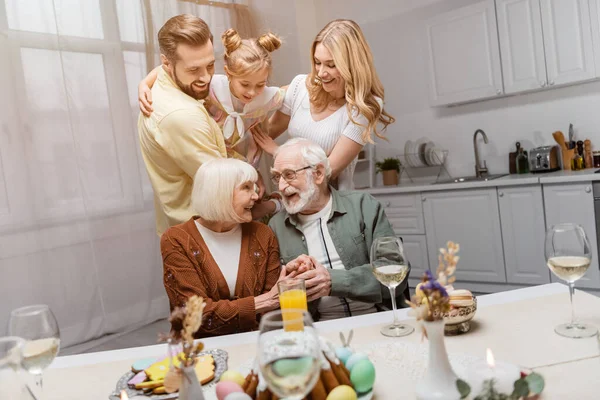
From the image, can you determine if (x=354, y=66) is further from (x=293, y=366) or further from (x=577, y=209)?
(x=577, y=209)

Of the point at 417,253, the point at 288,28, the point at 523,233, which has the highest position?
the point at 288,28

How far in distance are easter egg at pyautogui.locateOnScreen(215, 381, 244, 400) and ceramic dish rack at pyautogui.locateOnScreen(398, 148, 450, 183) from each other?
376cm

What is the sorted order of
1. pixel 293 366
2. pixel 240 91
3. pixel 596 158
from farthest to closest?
pixel 596 158
pixel 240 91
pixel 293 366

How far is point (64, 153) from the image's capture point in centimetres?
336

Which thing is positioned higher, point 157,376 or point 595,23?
point 595,23

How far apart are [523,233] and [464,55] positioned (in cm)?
135

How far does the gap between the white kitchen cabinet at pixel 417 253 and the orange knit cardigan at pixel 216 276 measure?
8.25 ft

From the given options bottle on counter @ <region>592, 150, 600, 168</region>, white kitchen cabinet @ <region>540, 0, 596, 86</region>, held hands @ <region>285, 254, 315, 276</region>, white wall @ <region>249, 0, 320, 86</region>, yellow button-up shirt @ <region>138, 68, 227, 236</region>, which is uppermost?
white wall @ <region>249, 0, 320, 86</region>

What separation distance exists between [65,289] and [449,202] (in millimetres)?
2597

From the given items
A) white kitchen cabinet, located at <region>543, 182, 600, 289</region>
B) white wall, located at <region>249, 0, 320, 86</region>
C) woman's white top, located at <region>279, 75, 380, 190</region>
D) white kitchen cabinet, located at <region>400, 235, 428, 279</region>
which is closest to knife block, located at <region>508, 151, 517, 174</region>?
white kitchen cabinet, located at <region>543, 182, 600, 289</region>

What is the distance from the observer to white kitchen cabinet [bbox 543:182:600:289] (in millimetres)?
3375

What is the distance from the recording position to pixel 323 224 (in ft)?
6.47

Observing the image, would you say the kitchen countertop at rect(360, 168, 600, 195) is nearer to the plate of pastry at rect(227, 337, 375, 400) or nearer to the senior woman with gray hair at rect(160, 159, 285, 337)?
the senior woman with gray hair at rect(160, 159, 285, 337)

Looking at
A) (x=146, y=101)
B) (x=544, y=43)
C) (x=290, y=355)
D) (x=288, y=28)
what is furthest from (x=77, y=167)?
(x=544, y=43)
